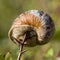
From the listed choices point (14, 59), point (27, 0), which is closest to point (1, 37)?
point (27, 0)

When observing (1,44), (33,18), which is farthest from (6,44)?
(33,18)

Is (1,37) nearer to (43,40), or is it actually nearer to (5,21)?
(5,21)

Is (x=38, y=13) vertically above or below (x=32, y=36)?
above

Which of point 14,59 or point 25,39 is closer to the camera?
point 25,39

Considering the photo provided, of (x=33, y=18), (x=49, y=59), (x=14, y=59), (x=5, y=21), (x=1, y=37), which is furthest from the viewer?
(x=5, y=21)

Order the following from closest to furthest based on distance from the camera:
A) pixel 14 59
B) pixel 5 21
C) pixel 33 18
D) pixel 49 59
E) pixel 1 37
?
pixel 33 18, pixel 14 59, pixel 49 59, pixel 1 37, pixel 5 21

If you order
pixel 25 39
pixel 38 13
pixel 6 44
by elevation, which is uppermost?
pixel 38 13
